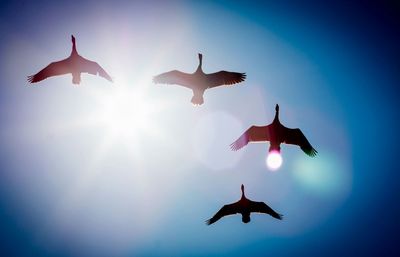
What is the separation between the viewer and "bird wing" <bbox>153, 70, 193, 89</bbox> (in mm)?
13414

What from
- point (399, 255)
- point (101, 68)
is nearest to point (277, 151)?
point (101, 68)

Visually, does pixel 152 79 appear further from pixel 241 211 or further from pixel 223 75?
pixel 241 211

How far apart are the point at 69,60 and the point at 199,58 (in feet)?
15.9

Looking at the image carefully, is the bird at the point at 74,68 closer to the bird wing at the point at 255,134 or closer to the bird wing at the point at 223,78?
the bird wing at the point at 223,78

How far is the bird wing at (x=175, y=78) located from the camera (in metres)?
13.4

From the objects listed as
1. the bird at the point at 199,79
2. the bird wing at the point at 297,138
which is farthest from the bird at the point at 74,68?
the bird wing at the point at 297,138

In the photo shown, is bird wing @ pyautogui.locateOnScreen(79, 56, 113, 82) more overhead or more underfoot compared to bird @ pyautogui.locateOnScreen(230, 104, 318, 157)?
more overhead

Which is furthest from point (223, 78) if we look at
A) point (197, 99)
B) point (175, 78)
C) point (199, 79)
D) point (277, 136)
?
point (277, 136)

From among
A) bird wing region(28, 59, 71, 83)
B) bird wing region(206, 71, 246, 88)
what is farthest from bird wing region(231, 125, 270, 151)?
bird wing region(28, 59, 71, 83)

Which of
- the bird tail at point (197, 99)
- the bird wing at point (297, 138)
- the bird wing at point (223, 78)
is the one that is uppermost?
the bird wing at point (223, 78)

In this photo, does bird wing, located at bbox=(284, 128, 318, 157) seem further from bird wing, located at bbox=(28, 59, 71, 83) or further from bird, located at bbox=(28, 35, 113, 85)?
bird wing, located at bbox=(28, 59, 71, 83)

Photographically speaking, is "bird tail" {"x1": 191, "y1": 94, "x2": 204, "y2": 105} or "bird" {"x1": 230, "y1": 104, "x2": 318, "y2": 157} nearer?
"bird" {"x1": 230, "y1": 104, "x2": 318, "y2": 157}

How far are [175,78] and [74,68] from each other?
3884 mm

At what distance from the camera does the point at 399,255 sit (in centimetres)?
5456
